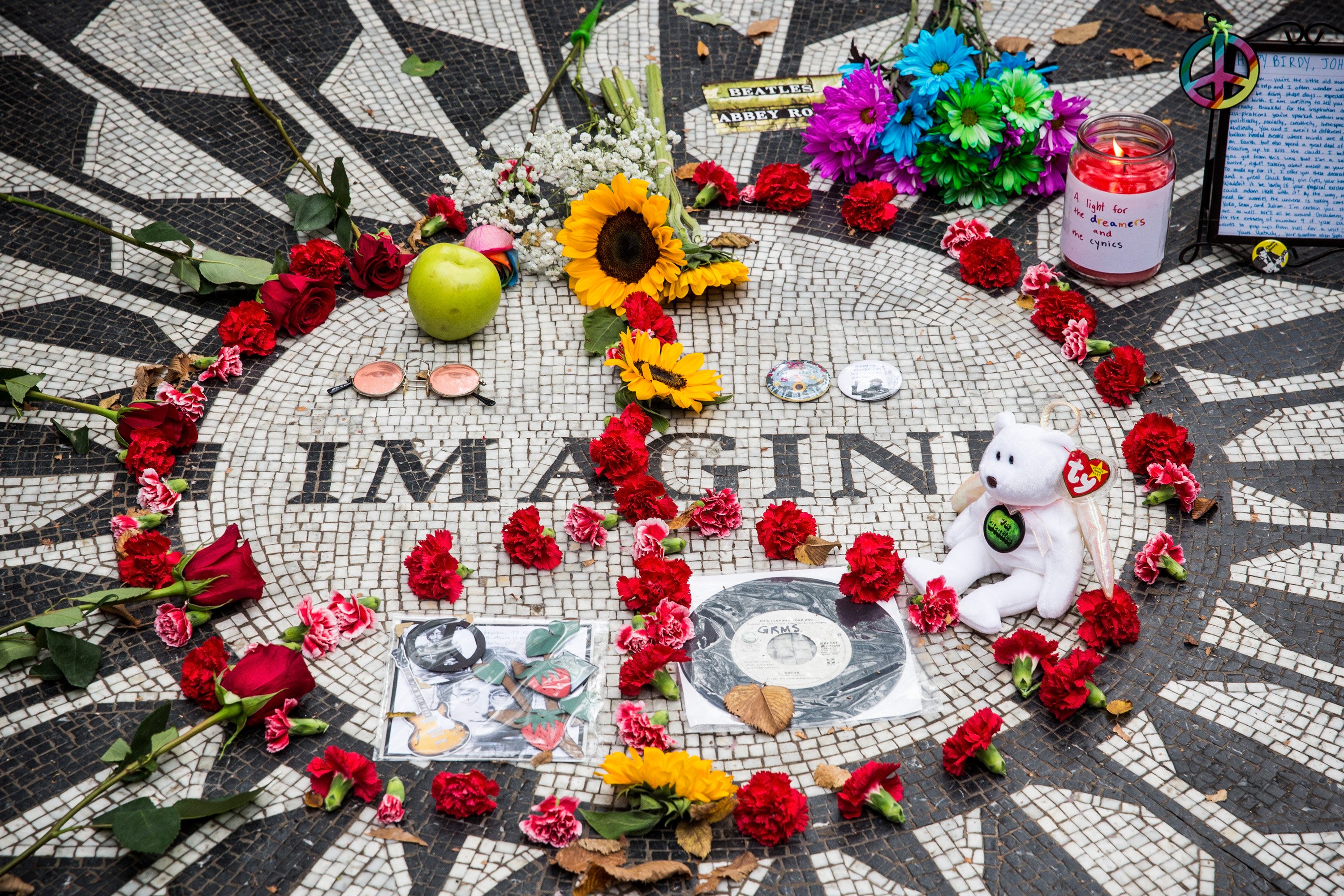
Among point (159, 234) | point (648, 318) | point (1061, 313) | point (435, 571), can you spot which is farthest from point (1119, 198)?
point (159, 234)

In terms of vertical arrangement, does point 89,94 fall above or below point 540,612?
above

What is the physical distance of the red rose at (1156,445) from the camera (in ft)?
16.1

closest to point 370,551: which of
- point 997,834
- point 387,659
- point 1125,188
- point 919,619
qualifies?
point 387,659

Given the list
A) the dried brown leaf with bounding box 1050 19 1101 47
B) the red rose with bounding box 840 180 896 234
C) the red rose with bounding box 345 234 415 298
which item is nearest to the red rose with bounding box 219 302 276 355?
the red rose with bounding box 345 234 415 298

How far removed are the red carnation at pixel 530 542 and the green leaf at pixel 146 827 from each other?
156 cm

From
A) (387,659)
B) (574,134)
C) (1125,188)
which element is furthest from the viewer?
(574,134)

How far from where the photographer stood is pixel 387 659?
174 inches

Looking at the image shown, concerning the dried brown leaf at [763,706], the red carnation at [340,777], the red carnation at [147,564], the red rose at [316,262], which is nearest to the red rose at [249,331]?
the red rose at [316,262]

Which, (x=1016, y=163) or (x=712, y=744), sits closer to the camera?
(x=712, y=744)

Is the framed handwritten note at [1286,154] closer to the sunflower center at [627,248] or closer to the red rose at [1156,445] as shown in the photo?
the red rose at [1156,445]

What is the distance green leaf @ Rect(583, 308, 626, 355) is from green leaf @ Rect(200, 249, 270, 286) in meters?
1.68

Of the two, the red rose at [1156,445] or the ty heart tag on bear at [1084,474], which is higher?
the red rose at [1156,445]

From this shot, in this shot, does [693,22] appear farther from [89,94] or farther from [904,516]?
[904,516]

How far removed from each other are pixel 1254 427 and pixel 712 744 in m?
2.94
